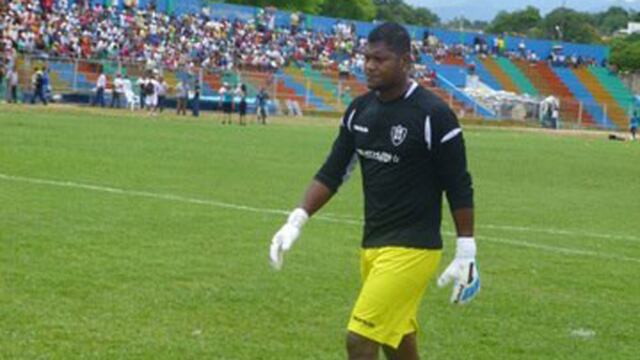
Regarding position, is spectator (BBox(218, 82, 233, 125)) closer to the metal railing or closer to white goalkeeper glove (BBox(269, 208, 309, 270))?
the metal railing

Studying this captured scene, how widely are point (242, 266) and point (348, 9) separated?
4617 inches

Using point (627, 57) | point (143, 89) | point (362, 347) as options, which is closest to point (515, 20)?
point (627, 57)

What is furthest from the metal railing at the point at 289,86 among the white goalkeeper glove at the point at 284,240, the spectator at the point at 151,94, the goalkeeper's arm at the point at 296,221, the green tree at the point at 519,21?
the green tree at the point at 519,21

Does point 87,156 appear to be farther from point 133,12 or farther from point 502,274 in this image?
point 133,12

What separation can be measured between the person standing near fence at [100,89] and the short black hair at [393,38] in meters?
45.2

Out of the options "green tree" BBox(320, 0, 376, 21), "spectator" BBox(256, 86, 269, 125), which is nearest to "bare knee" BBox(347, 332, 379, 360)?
"spectator" BBox(256, 86, 269, 125)

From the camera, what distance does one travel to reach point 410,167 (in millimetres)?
7246

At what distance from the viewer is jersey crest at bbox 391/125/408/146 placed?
23.5ft

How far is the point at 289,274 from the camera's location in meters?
12.7

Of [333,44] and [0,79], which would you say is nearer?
[0,79]

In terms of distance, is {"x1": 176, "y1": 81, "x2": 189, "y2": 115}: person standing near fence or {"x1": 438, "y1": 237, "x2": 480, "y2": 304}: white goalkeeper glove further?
{"x1": 176, "y1": 81, "x2": 189, "y2": 115}: person standing near fence

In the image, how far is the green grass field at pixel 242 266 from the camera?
963cm

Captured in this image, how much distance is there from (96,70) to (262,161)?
25649 mm

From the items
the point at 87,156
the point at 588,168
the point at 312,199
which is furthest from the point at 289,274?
the point at 588,168
